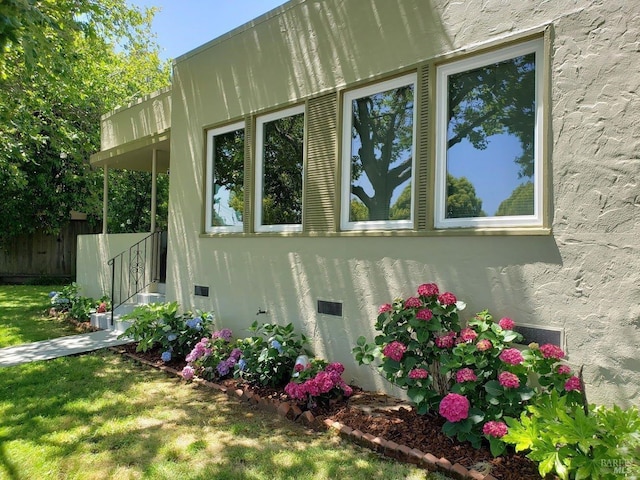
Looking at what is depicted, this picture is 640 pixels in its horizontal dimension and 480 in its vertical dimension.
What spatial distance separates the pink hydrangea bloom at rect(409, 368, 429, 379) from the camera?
323 centimetres

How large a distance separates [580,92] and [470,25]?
1071mm

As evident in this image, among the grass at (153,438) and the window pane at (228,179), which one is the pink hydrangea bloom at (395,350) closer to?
the grass at (153,438)

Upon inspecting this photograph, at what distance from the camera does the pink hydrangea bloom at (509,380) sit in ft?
9.38

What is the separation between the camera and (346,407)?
376 centimetres

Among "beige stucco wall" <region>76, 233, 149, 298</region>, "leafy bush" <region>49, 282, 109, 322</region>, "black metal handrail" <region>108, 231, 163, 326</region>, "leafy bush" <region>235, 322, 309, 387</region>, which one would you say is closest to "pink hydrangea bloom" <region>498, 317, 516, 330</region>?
"leafy bush" <region>235, 322, 309, 387</region>

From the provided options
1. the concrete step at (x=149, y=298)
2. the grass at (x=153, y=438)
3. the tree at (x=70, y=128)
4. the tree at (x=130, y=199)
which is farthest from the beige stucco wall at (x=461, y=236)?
the tree at (x=130, y=199)

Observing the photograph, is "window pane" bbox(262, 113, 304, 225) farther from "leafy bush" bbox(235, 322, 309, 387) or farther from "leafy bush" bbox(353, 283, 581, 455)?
"leafy bush" bbox(353, 283, 581, 455)

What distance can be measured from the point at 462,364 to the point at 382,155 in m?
2.05

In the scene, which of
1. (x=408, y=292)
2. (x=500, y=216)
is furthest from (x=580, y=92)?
(x=408, y=292)

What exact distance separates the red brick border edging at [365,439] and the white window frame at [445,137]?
175 cm

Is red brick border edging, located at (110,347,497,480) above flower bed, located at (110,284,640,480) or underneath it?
underneath

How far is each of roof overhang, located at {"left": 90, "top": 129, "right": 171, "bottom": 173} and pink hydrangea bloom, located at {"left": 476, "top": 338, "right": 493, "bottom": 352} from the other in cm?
619

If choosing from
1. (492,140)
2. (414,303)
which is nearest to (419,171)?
(492,140)

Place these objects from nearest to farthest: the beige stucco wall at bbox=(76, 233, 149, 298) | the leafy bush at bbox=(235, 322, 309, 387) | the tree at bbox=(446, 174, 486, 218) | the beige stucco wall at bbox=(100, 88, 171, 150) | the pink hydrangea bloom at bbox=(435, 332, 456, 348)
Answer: the pink hydrangea bloom at bbox=(435, 332, 456, 348) < the tree at bbox=(446, 174, 486, 218) < the leafy bush at bbox=(235, 322, 309, 387) < the beige stucco wall at bbox=(100, 88, 171, 150) < the beige stucco wall at bbox=(76, 233, 149, 298)
